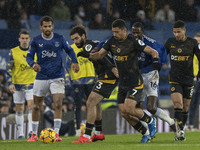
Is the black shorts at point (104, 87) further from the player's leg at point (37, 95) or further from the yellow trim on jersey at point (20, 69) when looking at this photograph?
the yellow trim on jersey at point (20, 69)

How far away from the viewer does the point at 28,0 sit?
16.6m

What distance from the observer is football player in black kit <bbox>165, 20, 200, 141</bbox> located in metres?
9.55

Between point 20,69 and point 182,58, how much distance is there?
135 inches

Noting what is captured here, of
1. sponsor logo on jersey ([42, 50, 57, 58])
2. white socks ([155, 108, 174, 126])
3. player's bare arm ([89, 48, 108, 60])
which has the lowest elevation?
white socks ([155, 108, 174, 126])

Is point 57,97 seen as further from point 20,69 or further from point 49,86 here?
point 20,69

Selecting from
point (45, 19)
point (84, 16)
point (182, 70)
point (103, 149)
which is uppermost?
point (84, 16)

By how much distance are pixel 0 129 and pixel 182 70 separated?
418 centimetres

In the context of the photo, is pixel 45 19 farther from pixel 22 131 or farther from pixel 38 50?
pixel 22 131

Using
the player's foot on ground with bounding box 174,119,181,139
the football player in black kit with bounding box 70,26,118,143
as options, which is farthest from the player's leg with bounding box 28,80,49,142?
the player's foot on ground with bounding box 174,119,181,139

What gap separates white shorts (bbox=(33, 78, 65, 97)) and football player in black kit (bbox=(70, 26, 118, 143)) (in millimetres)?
696

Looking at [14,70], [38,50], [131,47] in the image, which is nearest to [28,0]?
[14,70]

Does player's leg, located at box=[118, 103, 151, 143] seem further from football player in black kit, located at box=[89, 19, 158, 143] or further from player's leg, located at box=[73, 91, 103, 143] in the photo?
player's leg, located at box=[73, 91, 103, 143]

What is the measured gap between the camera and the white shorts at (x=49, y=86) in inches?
372

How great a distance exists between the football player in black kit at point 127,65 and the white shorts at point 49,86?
1096 mm
